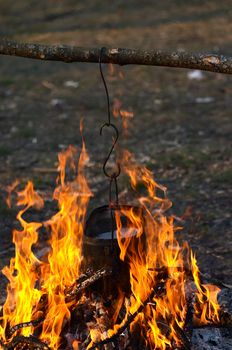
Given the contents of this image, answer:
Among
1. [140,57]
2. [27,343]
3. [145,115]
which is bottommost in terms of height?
[27,343]

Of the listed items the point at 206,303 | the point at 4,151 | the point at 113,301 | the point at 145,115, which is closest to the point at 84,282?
the point at 113,301

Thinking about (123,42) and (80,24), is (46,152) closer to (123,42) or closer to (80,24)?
(123,42)

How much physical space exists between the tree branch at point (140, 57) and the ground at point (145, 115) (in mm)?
2115

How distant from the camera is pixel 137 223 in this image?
12.4 feet

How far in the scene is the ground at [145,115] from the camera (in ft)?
20.4

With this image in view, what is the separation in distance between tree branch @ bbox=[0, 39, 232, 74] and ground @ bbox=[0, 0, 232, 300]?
6.94ft

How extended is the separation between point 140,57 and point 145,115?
17.2ft

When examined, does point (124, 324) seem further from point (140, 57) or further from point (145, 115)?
point (145, 115)

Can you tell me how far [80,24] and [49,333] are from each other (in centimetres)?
1167

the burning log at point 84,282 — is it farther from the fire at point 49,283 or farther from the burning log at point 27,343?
the burning log at point 27,343

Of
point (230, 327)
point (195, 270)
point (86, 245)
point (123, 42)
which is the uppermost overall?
point (123, 42)

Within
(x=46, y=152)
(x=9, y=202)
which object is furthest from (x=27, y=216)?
(x=46, y=152)

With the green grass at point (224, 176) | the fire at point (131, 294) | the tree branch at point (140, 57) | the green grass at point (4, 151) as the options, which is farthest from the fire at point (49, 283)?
the green grass at point (4, 151)

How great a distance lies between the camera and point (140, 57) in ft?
11.5
